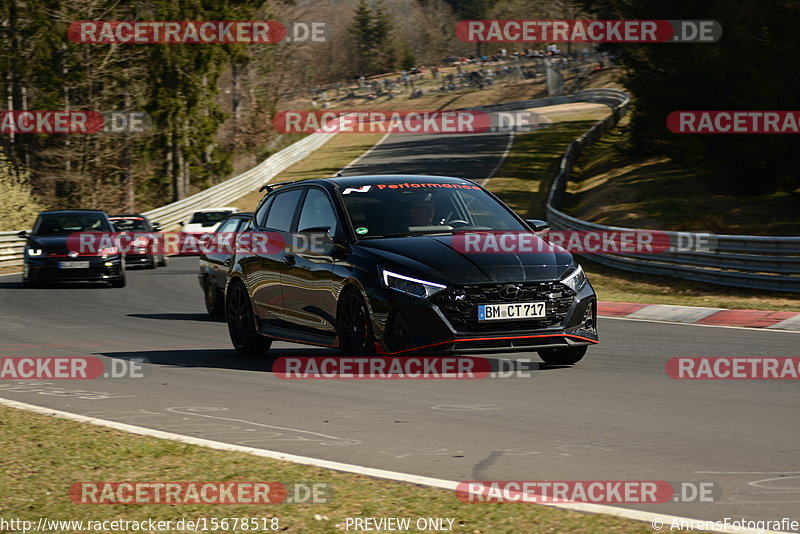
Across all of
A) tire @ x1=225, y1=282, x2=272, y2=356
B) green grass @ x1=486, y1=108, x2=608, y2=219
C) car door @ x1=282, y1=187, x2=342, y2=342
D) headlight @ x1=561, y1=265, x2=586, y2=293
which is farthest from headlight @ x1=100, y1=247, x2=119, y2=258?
green grass @ x1=486, y1=108, x2=608, y2=219

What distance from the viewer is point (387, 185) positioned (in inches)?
433

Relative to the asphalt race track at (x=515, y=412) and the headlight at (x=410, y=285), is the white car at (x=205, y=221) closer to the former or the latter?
the asphalt race track at (x=515, y=412)

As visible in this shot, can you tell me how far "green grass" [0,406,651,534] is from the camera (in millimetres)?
5016

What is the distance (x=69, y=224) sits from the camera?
83.5 ft

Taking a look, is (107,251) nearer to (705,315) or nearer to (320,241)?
(705,315)

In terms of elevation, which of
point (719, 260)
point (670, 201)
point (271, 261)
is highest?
A: point (670, 201)

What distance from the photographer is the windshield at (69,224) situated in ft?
82.4

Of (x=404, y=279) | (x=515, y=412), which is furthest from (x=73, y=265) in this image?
(x=515, y=412)

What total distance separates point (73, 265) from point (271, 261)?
13.1 m

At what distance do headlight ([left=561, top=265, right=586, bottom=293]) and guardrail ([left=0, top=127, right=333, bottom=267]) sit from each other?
25.4 metres

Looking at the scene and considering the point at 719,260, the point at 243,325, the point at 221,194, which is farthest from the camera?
the point at 221,194

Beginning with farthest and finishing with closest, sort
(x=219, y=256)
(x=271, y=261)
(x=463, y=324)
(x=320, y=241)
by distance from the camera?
(x=219, y=256), (x=271, y=261), (x=320, y=241), (x=463, y=324)

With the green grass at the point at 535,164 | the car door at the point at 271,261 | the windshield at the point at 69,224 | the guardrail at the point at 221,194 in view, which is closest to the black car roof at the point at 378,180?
the car door at the point at 271,261

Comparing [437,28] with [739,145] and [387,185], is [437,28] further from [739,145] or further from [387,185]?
[387,185]
